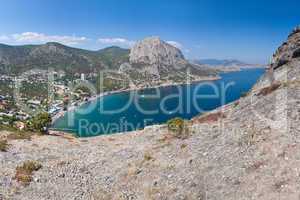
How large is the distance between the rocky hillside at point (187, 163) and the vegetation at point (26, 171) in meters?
0.38

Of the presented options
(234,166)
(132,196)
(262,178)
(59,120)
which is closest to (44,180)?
(132,196)

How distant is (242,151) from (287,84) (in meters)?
16.3

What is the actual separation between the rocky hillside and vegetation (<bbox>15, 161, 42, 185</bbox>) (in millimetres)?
383

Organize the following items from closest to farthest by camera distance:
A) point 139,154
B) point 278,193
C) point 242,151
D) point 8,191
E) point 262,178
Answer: point 278,193 < point 262,178 < point 8,191 < point 242,151 < point 139,154

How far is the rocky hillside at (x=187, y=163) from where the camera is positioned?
63.1 ft

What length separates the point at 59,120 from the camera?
192 metres

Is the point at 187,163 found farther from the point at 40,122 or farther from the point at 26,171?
the point at 40,122

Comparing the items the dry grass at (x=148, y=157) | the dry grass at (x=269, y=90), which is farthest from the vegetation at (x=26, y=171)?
the dry grass at (x=269, y=90)

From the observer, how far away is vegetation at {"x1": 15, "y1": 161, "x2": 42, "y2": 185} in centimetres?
2253

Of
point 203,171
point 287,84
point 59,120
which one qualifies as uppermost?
point 287,84

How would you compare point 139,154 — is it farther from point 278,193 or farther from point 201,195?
point 278,193

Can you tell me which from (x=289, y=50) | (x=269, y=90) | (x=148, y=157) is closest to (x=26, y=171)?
(x=148, y=157)

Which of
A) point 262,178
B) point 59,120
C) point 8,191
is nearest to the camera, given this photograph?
point 262,178

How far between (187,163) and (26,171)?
12438 millimetres
